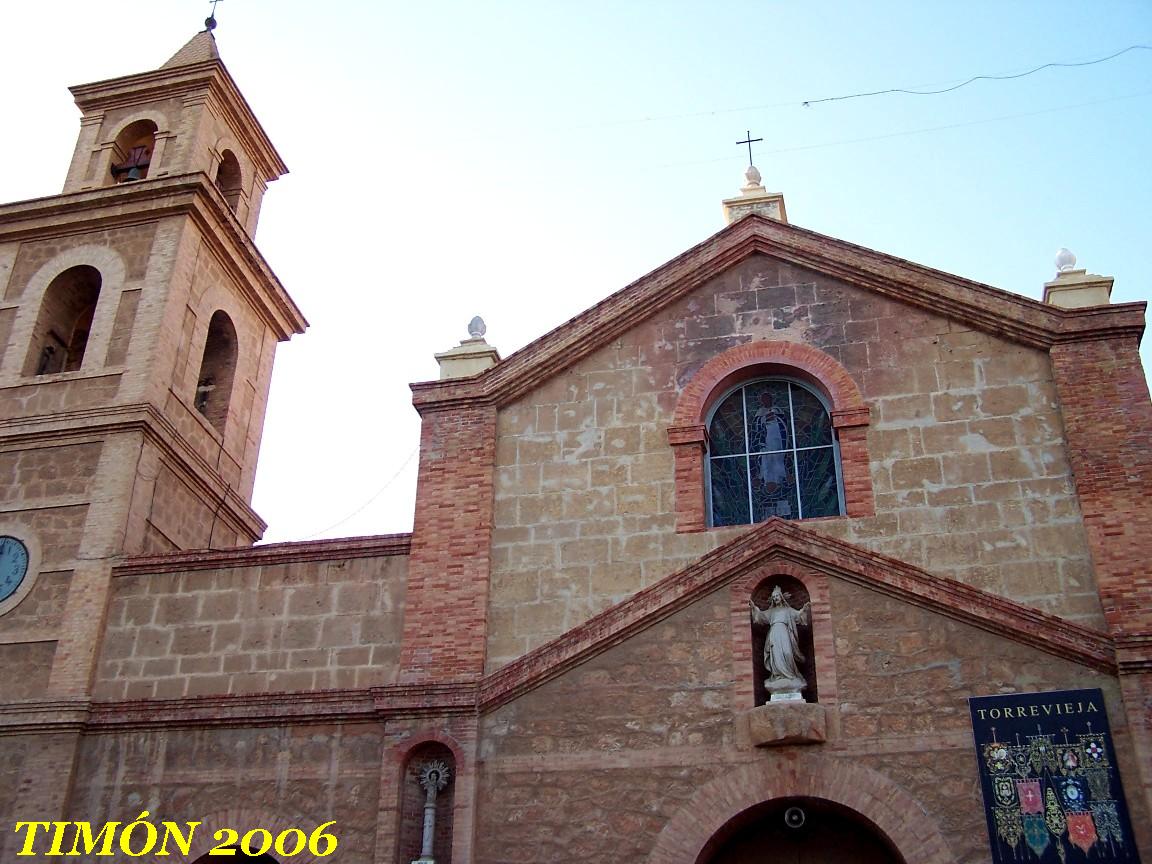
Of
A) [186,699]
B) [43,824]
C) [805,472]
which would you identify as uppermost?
[805,472]

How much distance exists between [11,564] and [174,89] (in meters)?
9.36

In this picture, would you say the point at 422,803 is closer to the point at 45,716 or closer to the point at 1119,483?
the point at 45,716

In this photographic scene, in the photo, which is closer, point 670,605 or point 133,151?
point 670,605

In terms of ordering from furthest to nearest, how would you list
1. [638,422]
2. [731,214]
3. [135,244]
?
[135,244] < [731,214] < [638,422]

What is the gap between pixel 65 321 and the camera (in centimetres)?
2205

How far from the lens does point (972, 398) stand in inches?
642

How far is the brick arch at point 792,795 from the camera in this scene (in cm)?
1383

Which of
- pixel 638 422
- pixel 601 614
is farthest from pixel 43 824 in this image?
pixel 638 422

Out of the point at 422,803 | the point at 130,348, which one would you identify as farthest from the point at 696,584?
the point at 130,348

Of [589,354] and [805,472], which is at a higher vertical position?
[589,354]

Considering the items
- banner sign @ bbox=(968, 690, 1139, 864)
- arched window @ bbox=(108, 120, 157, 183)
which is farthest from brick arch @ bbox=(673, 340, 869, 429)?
Answer: arched window @ bbox=(108, 120, 157, 183)

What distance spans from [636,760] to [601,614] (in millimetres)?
1731

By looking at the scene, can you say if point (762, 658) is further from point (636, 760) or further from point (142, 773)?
point (142, 773)

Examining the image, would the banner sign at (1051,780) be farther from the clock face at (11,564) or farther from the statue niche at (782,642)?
the clock face at (11,564)
